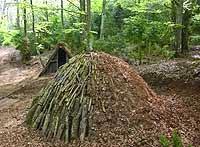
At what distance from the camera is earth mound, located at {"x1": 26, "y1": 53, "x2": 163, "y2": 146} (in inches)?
278

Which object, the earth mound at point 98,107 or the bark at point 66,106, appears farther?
the bark at point 66,106

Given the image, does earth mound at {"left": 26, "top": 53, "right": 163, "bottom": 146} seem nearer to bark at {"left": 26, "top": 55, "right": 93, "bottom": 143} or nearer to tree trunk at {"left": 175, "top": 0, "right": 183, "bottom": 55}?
bark at {"left": 26, "top": 55, "right": 93, "bottom": 143}

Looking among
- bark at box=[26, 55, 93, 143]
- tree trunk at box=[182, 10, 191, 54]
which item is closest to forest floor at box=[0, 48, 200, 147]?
bark at box=[26, 55, 93, 143]

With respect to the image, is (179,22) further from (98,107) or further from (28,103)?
(98,107)

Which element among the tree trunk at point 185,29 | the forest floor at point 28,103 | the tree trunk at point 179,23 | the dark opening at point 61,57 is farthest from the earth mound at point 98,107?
the tree trunk at point 185,29

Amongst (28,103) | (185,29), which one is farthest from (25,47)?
(28,103)

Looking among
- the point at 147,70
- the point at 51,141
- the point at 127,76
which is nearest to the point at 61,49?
the point at 147,70

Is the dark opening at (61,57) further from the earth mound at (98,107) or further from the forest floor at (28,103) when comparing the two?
the earth mound at (98,107)

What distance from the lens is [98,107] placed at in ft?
24.4

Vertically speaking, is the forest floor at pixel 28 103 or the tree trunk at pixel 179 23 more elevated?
the tree trunk at pixel 179 23

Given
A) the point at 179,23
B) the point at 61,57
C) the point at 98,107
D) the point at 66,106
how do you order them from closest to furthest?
the point at 98,107 < the point at 66,106 < the point at 179,23 < the point at 61,57

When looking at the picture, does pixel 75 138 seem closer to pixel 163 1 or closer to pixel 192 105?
pixel 192 105

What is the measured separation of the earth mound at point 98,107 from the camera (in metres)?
7.05

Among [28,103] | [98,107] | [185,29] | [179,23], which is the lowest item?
[28,103]
